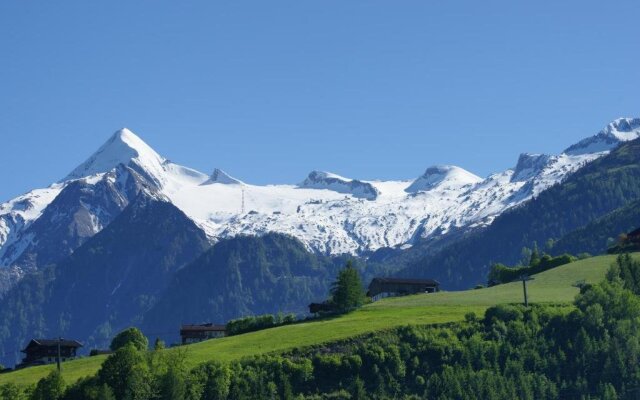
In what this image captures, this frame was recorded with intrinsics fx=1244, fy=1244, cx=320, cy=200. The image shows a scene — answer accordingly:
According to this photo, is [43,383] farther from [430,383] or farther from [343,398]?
[430,383]

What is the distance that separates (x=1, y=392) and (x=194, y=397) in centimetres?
3054

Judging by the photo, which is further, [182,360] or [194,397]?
[182,360]

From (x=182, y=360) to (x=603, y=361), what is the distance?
66862 millimetres

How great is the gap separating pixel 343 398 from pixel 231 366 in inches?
727

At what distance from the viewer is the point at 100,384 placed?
187000 mm

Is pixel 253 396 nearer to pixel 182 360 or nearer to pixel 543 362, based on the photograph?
pixel 182 360

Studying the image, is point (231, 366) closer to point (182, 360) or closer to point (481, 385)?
point (182, 360)

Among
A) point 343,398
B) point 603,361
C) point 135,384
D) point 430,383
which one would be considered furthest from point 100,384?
point 603,361

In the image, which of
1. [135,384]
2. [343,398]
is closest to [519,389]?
[343,398]

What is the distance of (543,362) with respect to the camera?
19862cm

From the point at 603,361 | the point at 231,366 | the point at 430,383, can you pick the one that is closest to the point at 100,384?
the point at 231,366

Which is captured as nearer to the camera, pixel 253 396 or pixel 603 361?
pixel 253 396

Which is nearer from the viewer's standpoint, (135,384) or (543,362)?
(135,384)

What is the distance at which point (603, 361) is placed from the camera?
19838cm
